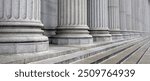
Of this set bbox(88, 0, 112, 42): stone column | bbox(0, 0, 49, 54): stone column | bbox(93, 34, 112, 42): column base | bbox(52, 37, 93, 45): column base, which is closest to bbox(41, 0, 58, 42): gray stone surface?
bbox(52, 37, 93, 45): column base

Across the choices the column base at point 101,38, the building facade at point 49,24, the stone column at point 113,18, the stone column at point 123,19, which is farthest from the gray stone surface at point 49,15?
the stone column at point 123,19

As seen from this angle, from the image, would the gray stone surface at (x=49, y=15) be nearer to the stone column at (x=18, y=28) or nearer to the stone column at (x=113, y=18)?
the stone column at (x=18, y=28)

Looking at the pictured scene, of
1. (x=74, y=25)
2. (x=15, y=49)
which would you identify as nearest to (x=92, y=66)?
(x=15, y=49)

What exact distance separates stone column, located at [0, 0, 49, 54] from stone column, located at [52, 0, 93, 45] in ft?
14.4

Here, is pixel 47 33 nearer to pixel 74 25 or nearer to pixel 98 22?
pixel 74 25

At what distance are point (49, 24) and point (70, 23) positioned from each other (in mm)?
3046

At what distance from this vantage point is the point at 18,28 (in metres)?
8.12

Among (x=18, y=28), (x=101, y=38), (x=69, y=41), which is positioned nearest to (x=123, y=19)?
(x=101, y=38)

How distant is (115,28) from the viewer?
22.7m

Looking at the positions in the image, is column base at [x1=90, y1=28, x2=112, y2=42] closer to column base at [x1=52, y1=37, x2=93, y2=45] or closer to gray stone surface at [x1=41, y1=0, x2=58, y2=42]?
gray stone surface at [x1=41, y1=0, x2=58, y2=42]

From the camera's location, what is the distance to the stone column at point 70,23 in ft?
42.0

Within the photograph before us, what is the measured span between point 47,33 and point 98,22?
4.25 meters

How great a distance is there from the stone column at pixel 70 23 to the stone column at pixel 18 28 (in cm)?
439

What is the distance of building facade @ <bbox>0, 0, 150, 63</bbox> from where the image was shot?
8000 mm
